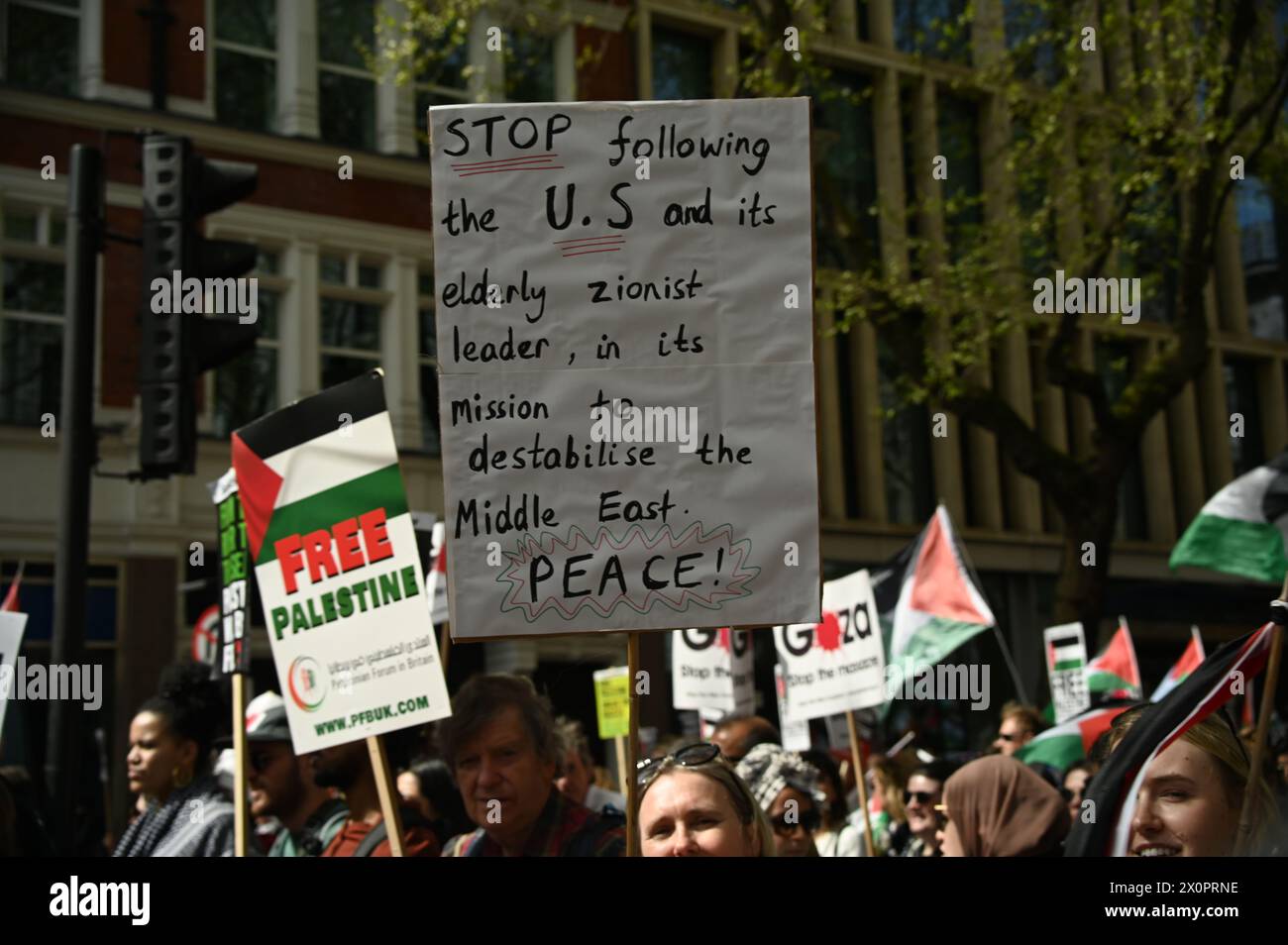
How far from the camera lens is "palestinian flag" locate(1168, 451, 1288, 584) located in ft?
19.5

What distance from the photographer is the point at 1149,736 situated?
126 inches

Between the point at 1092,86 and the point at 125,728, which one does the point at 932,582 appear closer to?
the point at 125,728

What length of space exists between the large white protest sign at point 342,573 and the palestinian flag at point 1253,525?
2.96 meters

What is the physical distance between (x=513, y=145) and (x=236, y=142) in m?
17.5

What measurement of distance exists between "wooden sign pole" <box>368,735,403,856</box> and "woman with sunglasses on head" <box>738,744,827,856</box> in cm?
130

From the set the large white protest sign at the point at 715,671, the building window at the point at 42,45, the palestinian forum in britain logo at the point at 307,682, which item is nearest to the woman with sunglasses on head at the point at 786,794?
the palestinian forum in britain logo at the point at 307,682

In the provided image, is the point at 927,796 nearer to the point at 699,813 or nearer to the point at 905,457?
the point at 699,813

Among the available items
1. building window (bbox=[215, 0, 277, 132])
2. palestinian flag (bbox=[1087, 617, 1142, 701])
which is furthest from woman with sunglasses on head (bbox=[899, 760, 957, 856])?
building window (bbox=[215, 0, 277, 132])

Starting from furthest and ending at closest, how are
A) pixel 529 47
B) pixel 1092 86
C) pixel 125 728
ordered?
1. pixel 1092 86
2. pixel 529 47
3. pixel 125 728

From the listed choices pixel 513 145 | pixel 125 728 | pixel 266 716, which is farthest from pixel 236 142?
pixel 513 145

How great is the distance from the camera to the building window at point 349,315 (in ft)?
68.1

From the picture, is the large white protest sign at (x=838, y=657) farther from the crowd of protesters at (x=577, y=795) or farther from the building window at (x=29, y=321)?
the building window at (x=29, y=321)

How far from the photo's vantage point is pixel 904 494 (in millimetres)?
26891

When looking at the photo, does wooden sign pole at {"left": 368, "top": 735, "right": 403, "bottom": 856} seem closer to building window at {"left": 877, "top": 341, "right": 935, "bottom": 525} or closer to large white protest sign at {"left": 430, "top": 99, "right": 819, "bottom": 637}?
large white protest sign at {"left": 430, "top": 99, "right": 819, "bottom": 637}
